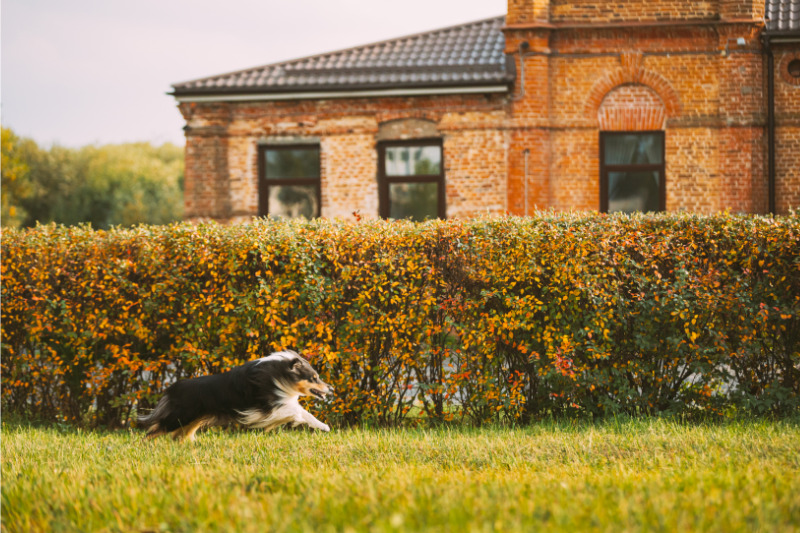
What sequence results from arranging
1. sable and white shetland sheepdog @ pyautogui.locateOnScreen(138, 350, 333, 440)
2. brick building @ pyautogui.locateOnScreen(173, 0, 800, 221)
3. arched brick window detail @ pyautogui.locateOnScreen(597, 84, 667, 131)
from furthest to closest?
arched brick window detail @ pyautogui.locateOnScreen(597, 84, 667, 131)
brick building @ pyautogui.locateOnScreen(173, 0, 800, 221)
sable and white shetland sheepdog @ pyautogui.locateOnScreen(138, 350, 333, 440)

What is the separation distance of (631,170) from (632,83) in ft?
6.31

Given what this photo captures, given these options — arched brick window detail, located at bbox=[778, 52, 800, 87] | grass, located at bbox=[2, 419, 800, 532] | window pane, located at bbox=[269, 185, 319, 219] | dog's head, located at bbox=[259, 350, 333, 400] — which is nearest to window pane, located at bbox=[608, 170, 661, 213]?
arched brick window detail, located at bbox=[778, 52, 800, 87]

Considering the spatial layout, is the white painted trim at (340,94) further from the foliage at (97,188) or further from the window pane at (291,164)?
the foliage at (97,188)

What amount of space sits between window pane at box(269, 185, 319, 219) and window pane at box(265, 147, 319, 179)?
28 cm

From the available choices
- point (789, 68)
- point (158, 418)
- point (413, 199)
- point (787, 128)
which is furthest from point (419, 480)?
point (789, 68)

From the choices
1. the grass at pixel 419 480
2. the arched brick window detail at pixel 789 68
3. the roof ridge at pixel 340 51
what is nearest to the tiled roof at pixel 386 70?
the roof ridge at pixel 340 51

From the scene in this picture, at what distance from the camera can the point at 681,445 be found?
19.4 feet

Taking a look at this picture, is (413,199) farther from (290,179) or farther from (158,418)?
(158,418)

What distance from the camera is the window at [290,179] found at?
16.8 metres

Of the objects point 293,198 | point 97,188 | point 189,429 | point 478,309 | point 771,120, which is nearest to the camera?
point 189,429

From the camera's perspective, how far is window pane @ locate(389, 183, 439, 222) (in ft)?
54.3

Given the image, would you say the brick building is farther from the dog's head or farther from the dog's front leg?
the dog's head

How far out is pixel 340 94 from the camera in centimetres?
1619

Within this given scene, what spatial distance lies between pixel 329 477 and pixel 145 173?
2273 inches
